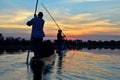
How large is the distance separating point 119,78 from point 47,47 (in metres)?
7.32

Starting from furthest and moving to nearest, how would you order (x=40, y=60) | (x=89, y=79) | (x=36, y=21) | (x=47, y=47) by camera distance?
(x=47, y=47) → (x=36, y=21) → (x=40, y=60) → (x=89, y=79)

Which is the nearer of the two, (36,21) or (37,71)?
(37,71)

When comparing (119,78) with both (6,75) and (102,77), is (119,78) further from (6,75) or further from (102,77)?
(6,75)

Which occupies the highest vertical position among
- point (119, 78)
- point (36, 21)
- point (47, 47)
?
point (36, 21)

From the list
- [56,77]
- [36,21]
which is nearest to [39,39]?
[36,21]

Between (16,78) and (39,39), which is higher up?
(39,39)

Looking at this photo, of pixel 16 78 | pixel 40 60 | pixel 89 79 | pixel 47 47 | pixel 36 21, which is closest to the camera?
pixel 16 78

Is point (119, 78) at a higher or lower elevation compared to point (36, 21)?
lower

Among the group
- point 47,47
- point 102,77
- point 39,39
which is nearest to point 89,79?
point 102,77

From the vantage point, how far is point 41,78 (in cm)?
1327

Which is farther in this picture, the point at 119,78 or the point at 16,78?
the point at 119,78

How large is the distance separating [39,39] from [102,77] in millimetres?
4955

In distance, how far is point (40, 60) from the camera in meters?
16.8

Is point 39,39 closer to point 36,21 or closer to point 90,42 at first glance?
point 36,21
